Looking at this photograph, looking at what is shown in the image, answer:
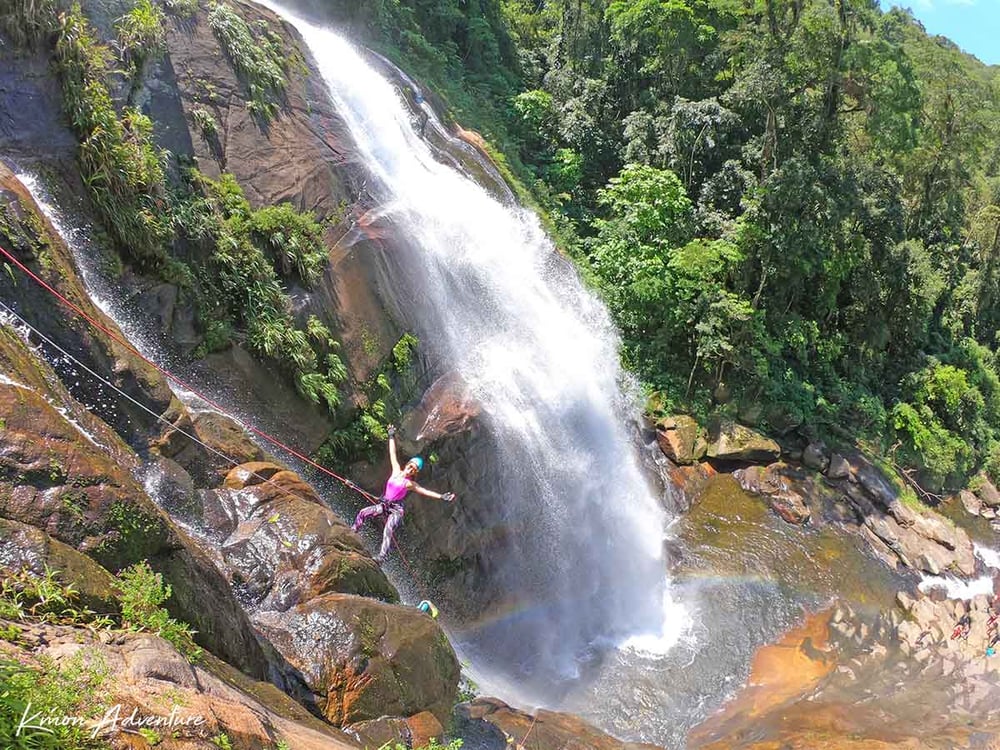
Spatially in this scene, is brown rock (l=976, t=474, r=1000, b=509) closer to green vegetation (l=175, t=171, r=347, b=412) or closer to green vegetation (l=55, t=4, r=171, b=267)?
green vegetation (l=175, t=171, r=347, b=412)

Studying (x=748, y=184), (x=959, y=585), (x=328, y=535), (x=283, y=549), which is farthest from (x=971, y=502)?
(x=283, y=549)

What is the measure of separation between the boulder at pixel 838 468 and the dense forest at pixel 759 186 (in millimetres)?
991

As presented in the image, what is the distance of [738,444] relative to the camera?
58.6 feet

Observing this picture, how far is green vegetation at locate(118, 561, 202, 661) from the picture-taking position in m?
4.80

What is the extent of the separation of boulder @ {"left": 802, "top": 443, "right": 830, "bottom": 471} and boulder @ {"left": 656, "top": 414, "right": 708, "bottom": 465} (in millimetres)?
3018

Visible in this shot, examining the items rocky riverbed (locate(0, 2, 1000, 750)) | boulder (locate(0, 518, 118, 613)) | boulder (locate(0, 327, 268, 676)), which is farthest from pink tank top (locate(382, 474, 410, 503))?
boulder (locate(0, 518, 118, 613))

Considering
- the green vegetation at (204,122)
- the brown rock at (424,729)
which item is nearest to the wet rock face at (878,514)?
the brown rock at (424,729)

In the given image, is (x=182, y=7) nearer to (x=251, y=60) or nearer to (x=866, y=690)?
(x=251, y=60)

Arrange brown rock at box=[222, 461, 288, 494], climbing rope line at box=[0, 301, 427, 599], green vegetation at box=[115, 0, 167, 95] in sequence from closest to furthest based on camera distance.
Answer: climbing rope line at box=[0, 301, 427, 599], brown rock at box=[222, 461, 288, 494], green vegetation at box=[115, 0, 167, 95]

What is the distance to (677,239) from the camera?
798 inches

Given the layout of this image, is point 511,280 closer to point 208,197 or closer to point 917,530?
point 208,197

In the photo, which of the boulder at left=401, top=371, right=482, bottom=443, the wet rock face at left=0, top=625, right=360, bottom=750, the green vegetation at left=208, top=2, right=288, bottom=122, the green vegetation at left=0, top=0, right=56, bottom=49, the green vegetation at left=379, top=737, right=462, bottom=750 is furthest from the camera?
the green vegetation at left=208, top=2, right=288, bottom=122

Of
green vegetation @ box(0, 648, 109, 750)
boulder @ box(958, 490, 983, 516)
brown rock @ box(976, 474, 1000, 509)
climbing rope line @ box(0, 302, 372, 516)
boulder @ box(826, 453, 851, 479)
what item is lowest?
climbing rope line @ box(0, 302, 372, 516)

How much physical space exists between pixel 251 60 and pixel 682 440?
44.7 ft
